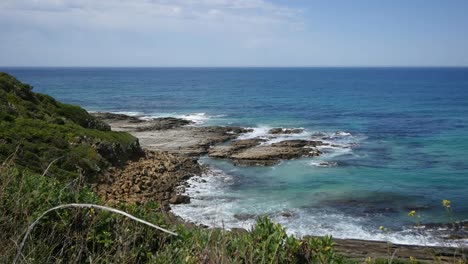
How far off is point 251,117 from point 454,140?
2921cm

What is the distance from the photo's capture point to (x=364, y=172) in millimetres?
34406

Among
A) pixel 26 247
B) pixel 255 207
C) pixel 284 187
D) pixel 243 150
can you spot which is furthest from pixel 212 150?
pixel 26 247

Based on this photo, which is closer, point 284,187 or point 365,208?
point 365,208

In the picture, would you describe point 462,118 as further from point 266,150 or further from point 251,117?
point 266,150

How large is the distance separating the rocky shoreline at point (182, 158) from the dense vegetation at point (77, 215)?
79.4 inches

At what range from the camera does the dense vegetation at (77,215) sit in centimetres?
481

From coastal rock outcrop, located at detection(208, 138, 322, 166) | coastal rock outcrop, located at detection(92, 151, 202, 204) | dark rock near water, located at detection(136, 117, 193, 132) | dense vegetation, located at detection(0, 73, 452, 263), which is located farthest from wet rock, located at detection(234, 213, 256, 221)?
dark rock near water, located at detection(136, 117, 193, 132)

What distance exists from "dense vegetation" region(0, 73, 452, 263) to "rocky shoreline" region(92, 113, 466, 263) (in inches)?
79.4

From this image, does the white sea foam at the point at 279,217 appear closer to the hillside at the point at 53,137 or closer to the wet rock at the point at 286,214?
the wet rock at the point at 286,214

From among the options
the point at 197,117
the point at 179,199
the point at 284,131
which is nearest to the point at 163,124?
the point at 197,117

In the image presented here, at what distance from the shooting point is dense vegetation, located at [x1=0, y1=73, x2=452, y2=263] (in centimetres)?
481

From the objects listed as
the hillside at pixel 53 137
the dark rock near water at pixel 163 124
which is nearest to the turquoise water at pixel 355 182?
the dark rock near water at pixel 163 124

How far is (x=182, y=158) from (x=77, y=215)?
3168 centimetres

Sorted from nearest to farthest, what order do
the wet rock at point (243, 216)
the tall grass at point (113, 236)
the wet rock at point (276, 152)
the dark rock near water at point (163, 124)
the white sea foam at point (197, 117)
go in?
the tall grass at point (113, 236)
the wet rock at point (243, 216)
the wet rock at point (276, 152)
the dark rock near water at point (163, 124)
the white sea foam at point (197, 117)
